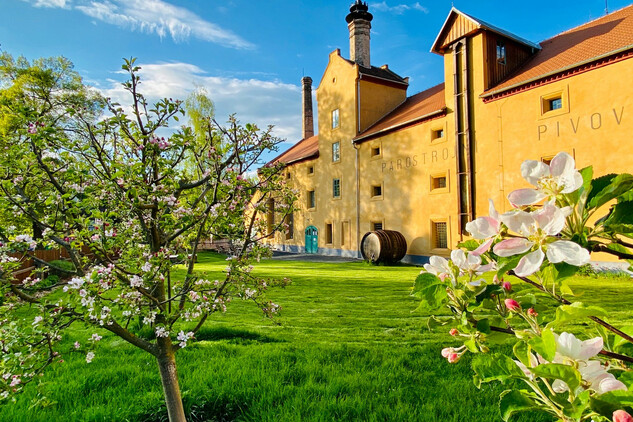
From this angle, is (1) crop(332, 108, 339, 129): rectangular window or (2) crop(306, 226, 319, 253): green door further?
(2) crop(306, 226, 319, 253): green door

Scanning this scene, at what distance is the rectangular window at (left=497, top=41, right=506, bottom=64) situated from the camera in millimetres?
16095

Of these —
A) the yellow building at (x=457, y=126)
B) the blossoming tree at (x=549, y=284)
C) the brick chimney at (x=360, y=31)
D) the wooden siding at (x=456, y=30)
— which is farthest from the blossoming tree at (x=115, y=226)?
the brick chimney at (x=360, y=31)

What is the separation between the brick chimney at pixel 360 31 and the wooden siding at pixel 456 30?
24.5ft

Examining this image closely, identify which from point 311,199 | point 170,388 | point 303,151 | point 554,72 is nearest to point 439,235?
point 554,72

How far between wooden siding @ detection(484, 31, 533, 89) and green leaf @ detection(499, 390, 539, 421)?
1741 centimetres

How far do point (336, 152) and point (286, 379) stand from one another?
21002mm

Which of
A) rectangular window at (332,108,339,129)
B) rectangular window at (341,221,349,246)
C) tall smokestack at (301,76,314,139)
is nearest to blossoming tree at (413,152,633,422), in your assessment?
rectangular window at (341,221,349,246)

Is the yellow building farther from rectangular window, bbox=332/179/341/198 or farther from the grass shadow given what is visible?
the grass shadow

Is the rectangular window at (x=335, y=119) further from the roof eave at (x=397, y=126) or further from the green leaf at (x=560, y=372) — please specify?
the green leaf at (x=560, y=372)

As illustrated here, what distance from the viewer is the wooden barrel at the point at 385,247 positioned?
17.7m

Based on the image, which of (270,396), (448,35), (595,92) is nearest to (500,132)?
(595,92)

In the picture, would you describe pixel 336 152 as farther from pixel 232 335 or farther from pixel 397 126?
pixel 232 335

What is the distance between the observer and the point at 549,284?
41.0 inches

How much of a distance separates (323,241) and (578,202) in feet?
80.2
